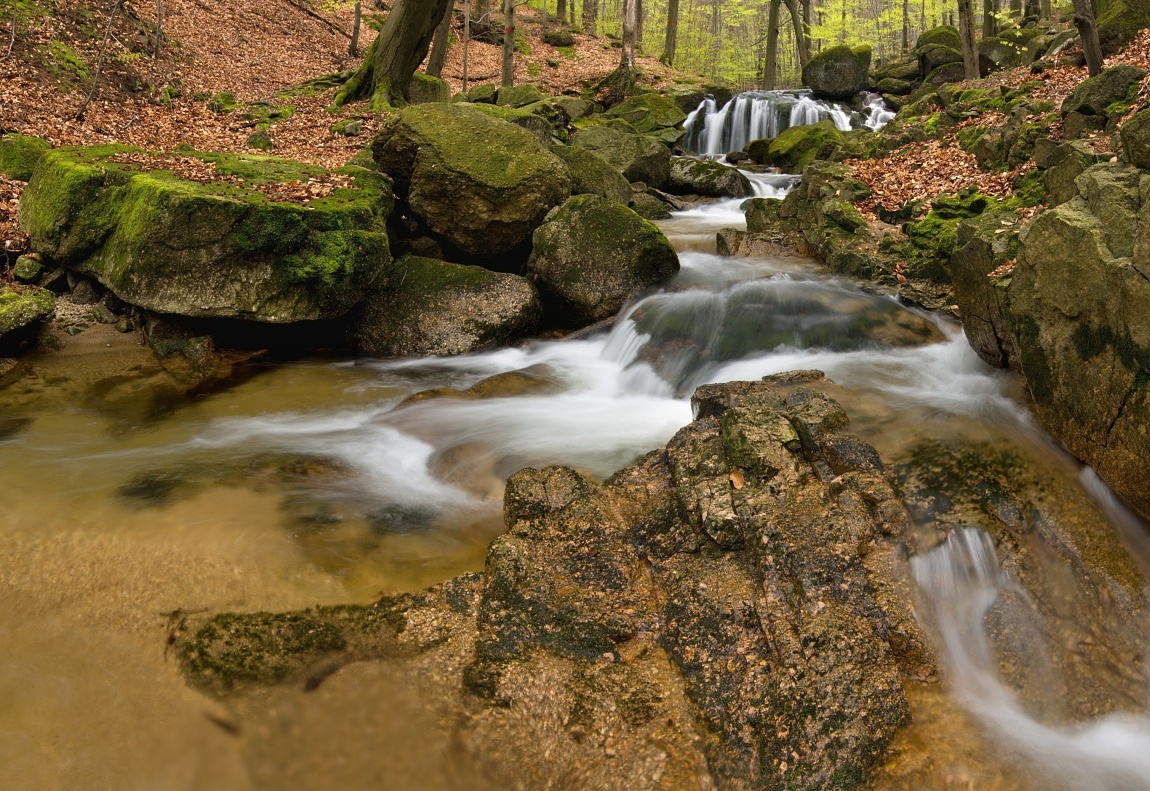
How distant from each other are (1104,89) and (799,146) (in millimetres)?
9070

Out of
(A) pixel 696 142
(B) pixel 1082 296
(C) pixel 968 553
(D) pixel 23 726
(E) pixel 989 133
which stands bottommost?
(D) pixel 23 726

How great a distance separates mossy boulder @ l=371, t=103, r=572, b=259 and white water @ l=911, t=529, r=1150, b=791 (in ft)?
22.3

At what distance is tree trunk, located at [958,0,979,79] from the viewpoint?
47.4 feet

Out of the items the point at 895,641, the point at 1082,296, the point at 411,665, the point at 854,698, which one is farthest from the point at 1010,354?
the point at 411,665

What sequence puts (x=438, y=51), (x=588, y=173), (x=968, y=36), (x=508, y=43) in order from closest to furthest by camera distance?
(x=588, y=173)
(x=968, y=36)
(x=438, y=51)
(x=508, y=43)

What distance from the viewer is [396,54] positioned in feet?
45.4

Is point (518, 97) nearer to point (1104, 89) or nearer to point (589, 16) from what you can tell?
point (1104, 89)

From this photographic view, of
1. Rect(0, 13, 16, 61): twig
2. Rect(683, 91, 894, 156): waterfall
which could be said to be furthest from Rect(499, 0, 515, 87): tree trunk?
Rect(0, 13, 16, 61): twig

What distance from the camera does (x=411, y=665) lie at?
10.8 ft

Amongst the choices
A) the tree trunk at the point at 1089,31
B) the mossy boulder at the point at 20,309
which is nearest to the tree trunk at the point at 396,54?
the mossy boulder at the point at 20,309

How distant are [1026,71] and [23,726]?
16092 millimetres

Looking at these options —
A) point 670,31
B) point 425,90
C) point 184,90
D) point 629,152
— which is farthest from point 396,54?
point 670,31

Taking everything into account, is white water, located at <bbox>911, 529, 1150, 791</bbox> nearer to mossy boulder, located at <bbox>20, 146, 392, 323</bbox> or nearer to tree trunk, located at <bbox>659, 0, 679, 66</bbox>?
mossy boulder, located at <bbox>20, 146, 392, 323</bbox>

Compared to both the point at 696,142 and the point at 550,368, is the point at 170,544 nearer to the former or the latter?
the point at 550,368
